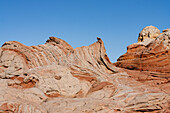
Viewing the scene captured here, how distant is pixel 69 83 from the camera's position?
43.8 ft

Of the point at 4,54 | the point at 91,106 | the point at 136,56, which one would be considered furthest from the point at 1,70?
the point at 136,56

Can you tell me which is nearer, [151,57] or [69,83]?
[69,83]

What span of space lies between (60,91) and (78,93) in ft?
3.60

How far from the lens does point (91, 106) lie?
980 centimetres

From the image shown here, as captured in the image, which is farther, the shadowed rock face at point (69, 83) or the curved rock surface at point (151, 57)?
the curved rock surface at point (151, 57)

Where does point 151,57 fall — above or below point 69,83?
above

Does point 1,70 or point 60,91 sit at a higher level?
point 1,70

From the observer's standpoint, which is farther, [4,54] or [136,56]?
[136,56]

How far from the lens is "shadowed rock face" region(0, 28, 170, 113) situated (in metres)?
10.1

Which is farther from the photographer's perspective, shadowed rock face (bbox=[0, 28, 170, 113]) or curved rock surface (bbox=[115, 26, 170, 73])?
curved rock surface (bbox=[115, 26, 170, 73])

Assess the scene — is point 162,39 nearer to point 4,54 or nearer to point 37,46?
point 37,46

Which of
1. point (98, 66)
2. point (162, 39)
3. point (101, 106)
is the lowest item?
point (101, 106)

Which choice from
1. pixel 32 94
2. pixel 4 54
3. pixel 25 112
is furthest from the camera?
pixel 4 54

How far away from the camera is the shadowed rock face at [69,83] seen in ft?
33.0
